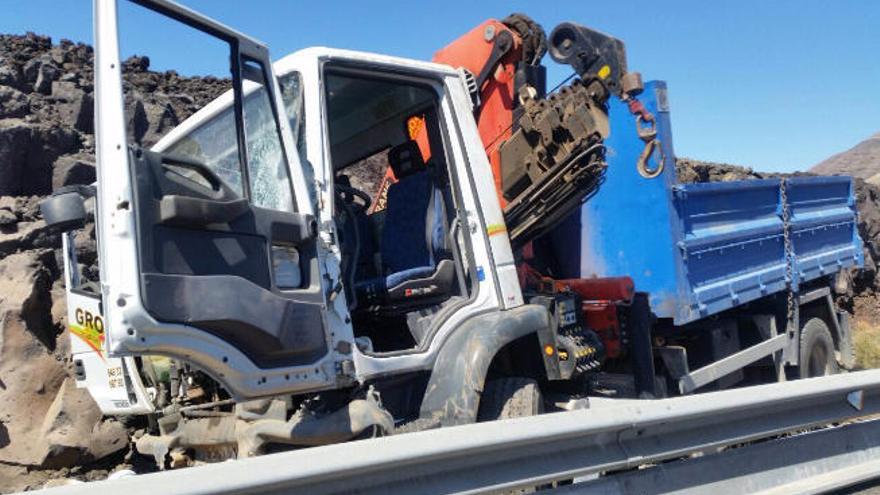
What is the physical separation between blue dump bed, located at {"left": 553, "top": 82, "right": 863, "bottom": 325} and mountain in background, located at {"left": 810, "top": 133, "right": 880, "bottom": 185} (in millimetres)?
45222

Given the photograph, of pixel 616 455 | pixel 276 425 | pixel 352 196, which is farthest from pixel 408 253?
pixel 616 455

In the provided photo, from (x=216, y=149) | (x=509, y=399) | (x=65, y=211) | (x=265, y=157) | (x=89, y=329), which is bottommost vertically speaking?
(x=509, y=399)

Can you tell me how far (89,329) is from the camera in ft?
13.5

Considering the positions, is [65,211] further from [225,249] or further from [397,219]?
[397,219]

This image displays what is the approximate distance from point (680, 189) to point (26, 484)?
501 centimetres

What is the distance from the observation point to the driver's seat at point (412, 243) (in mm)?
4023

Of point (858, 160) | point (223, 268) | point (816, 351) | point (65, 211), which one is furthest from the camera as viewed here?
point (858, 160)

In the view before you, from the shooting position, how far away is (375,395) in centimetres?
342

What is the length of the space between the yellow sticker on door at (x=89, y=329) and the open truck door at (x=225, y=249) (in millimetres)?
1171

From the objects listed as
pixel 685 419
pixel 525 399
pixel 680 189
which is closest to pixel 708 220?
pixel 680 189

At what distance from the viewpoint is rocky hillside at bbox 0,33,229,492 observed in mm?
5895

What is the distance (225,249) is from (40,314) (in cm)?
524

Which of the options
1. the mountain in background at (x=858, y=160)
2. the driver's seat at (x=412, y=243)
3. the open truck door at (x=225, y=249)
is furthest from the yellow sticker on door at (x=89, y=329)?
the mountain in background at (x=858, y=160)

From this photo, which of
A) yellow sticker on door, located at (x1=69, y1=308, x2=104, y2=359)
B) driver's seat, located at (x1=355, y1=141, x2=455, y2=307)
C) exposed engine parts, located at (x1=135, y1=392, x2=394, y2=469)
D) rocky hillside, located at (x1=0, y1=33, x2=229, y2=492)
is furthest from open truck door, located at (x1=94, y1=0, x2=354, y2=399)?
yellow sticker on door, located at (x1=69, y1=308, x2=104, y2=359)
